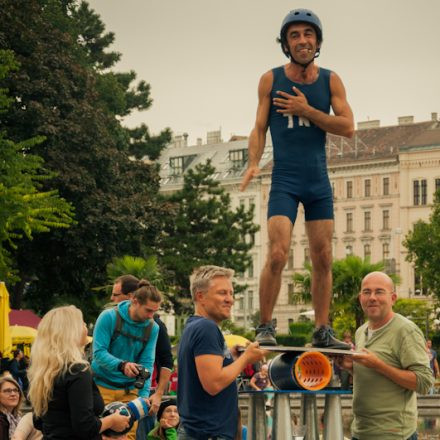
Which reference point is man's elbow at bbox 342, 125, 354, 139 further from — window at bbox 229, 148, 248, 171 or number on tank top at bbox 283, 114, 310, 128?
window at bbox 229, 148, 248, 171

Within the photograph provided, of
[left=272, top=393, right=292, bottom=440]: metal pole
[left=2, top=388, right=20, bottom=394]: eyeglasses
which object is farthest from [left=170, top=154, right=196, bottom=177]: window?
[left=272, top=393, right=292, bottom=440]: metal pole

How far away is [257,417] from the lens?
10.1 meters

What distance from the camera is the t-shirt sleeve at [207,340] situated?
8.52 meters

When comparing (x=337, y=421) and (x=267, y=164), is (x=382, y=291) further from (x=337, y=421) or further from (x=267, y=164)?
(x=267, y=164)

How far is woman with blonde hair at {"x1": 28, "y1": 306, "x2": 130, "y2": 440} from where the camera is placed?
8.47m

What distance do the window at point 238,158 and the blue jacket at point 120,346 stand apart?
132 m

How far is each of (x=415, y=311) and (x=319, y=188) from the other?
8374 centimetres

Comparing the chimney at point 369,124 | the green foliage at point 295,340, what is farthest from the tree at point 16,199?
the chimney at point 369,124

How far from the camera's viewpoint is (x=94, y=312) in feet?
166

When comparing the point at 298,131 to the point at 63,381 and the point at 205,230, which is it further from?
the point at 205,230

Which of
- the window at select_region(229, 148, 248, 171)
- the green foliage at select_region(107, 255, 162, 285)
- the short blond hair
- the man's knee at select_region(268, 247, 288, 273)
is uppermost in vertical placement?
the window at select_region(229, 148, 248, 171)

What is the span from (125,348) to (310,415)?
6.60ft

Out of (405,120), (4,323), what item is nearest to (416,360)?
(4,323)

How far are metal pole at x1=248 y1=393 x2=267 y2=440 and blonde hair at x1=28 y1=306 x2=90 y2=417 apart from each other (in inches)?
72.5
